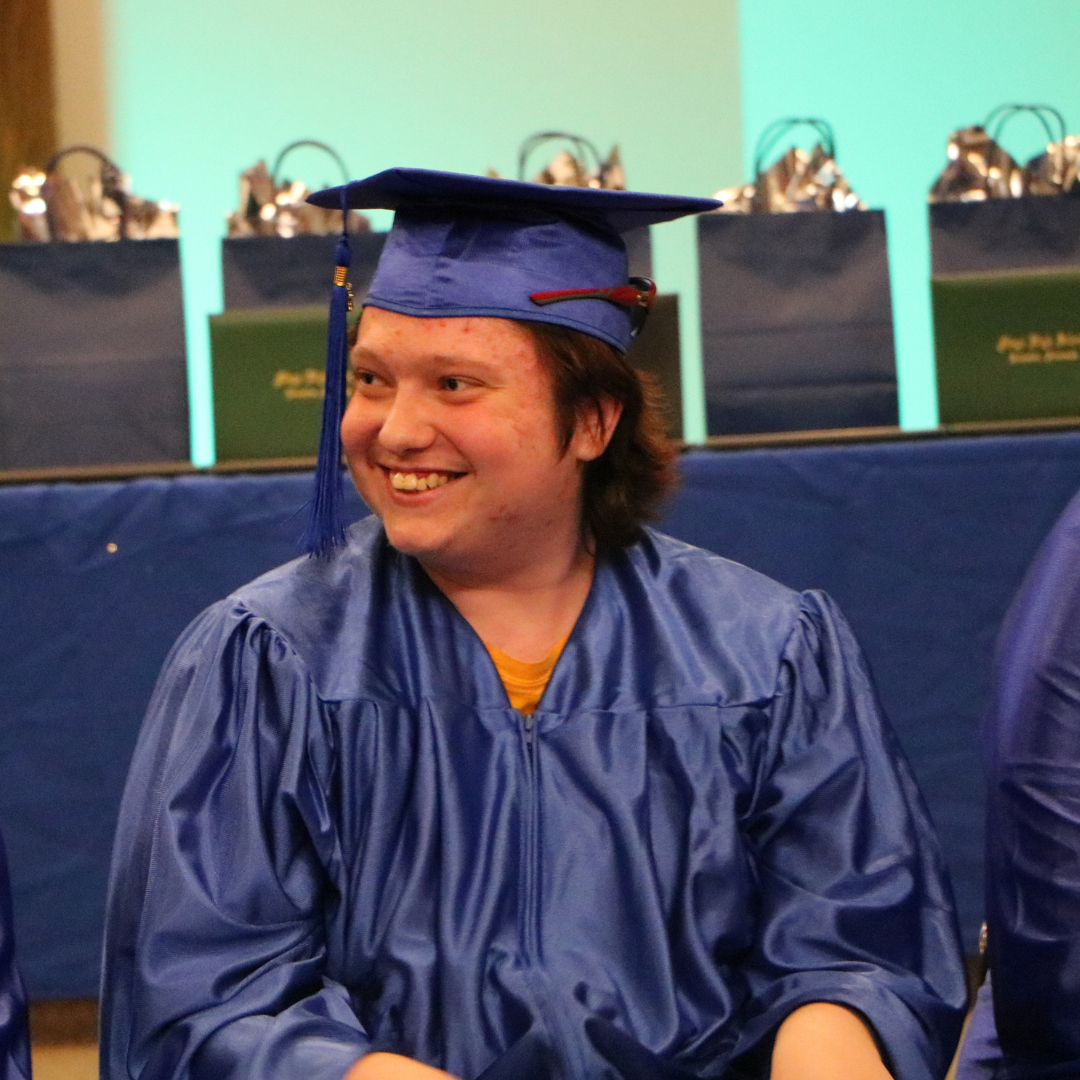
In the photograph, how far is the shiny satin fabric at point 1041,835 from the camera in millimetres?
1265

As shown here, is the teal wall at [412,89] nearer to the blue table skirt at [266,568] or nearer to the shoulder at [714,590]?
the blue table skirt at [266,568]

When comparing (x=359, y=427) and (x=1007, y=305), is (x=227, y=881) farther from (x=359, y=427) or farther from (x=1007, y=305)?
(x=1007, y=305)

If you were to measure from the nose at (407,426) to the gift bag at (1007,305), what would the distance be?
4.18 ft

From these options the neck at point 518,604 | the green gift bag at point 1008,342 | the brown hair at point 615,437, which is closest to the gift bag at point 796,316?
the green gift bag at point 1008,342

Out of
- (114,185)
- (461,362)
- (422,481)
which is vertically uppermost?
(114,185)

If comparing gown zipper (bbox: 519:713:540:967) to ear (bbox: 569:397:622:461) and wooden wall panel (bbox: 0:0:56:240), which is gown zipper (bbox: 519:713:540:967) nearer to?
ear (bbox: 569:397:622:461)

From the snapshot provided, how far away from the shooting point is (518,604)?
1.53 m

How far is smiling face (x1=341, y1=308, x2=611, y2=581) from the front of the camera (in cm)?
140

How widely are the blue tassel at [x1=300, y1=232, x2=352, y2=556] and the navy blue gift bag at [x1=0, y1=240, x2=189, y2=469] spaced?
995 millimetres

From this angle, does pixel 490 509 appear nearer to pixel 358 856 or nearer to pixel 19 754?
pixel 358 856

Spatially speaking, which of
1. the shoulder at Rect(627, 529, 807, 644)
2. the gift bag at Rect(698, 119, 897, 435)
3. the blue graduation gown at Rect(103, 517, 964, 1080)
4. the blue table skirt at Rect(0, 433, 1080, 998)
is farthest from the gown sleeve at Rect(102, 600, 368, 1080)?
the gift bag at Rect(698, 119, 897, 435)

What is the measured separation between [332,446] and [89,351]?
1062 mm

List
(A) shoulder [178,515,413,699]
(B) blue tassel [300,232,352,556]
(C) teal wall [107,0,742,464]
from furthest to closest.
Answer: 1. (C) teal wall [107,0,742,464]
2. (B) blue tassel [300,232,352,556]
3. (A) shoulder [178,515,413,699]

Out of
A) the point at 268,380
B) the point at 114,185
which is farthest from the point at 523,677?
the point at 114,185
